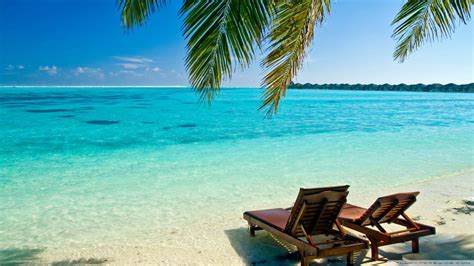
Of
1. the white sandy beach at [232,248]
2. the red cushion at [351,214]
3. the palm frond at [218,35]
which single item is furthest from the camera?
the red cushion at [351,214]

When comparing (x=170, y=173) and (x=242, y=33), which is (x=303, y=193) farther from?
(x=170, y=173)

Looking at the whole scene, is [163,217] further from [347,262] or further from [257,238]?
[347,262]

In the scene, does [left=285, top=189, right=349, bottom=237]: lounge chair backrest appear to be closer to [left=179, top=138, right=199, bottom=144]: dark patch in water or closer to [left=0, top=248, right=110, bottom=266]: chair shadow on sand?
[left=0, top=248, right=110, bottom=266]: chair shadow on sand

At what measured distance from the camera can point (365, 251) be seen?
156 inches

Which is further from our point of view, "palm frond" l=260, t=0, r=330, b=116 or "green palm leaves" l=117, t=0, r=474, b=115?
"palm frond" l=260, t=0, r=330, b=116

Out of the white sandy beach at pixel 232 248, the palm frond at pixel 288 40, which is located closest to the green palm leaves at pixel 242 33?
the palm frond at pixel 288 40

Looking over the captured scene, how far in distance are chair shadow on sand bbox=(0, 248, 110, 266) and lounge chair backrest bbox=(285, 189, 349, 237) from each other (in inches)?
84.2

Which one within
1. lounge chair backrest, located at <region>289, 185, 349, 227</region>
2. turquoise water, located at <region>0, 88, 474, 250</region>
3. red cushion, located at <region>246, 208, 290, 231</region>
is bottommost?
turquoise water, located at <region>0, 88, 474, 250</region>

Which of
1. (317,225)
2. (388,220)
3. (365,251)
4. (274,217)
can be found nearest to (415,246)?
(388,220)

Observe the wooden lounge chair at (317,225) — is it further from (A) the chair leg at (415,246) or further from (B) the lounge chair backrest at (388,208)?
(A) the chair leg at (415,246)

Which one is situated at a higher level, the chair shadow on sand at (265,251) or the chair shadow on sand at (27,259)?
the chair shadow on sand at (265,251)

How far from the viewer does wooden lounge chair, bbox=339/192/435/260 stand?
3.67 m

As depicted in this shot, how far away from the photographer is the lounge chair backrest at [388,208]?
3697 mm

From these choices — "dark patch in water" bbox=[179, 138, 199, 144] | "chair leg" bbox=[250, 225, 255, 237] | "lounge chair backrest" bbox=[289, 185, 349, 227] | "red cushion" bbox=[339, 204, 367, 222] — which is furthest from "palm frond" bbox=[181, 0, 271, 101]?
"dark patch in water" bbox=[179, 138, 199, 144]
